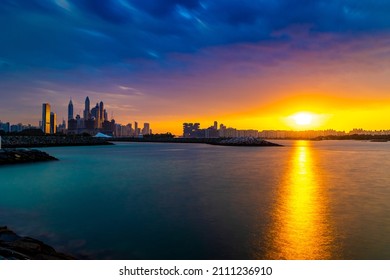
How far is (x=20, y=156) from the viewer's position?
31578mm

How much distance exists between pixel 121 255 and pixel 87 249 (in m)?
0.99

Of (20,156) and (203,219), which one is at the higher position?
(20,156)

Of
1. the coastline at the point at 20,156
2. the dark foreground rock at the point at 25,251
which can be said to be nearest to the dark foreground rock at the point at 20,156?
the coastline at the point at 20,156

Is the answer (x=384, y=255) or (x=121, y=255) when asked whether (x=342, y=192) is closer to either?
(x=384, y=255)

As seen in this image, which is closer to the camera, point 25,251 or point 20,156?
point 25,251

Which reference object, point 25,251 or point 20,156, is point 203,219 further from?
point 20,156

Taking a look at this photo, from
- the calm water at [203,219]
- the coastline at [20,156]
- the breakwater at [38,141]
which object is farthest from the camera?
the breakwater at [38,141]

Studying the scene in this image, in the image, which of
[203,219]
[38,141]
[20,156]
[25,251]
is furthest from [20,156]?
[38,141]

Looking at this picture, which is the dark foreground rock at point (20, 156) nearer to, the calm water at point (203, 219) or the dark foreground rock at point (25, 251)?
the calm water at point (203, 219)

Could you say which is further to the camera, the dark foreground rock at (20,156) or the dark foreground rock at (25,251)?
the dark foreground rock at (20,156)

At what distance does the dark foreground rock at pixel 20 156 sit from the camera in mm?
29969

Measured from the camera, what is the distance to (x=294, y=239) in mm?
8000

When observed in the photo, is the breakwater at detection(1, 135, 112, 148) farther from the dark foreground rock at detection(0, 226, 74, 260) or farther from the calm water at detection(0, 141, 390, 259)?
the dark foreground rock at detection(0, 226, 74, 260)
